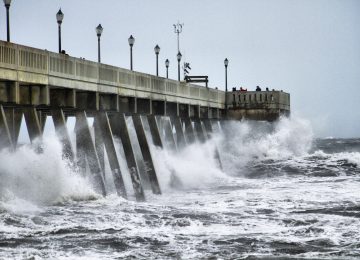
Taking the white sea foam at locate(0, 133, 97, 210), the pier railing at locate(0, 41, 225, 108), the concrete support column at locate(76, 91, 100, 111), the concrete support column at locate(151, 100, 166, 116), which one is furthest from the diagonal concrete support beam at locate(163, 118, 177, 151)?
the white sea foam at locate(0, 133, 97, 210)

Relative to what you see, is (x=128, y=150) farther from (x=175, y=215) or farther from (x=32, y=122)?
(x=175, y=215)

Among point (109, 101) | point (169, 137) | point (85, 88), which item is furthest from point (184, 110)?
point (85, 88)

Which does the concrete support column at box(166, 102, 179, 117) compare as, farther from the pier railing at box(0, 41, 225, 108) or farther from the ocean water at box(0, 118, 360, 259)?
the ocean water at box(0, 118, 360, 259)

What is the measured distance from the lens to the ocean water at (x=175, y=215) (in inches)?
731

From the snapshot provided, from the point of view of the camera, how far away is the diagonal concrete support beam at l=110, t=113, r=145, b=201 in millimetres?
33403

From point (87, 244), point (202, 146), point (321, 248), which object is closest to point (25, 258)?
point (87, 244)

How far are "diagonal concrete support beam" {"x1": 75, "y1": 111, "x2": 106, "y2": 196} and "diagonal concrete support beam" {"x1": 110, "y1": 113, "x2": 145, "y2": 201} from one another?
7.58 feet

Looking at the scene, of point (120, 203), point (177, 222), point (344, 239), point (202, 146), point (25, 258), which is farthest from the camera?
point (202, 146)

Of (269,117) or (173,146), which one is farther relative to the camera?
(269,117)

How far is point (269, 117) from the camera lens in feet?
192

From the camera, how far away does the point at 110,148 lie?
32750mm

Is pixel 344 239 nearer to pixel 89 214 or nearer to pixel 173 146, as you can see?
pixel 89 214

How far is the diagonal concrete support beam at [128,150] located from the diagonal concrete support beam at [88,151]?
2310 millimetres

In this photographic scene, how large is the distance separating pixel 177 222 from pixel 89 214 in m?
3.28
